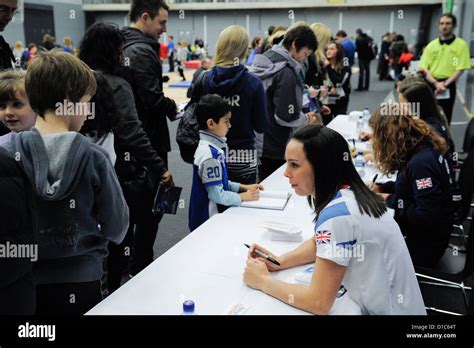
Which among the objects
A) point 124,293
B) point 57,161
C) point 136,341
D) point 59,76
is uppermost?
point 59,76

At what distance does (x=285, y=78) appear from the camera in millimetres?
3250

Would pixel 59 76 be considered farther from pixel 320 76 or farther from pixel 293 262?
pixel 320 76

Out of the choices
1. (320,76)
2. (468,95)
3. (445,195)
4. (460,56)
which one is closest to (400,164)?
(445,195)

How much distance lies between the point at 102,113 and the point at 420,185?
163 centimetres

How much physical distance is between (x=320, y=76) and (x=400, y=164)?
2.87 metres

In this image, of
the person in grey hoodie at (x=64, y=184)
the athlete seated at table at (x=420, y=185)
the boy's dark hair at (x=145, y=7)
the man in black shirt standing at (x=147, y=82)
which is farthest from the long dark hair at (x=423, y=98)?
the person in grey hoodie at (x=64, y=184)

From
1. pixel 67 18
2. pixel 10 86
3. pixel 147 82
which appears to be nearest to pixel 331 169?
pixel 10 86

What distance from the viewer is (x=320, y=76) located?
5051mm

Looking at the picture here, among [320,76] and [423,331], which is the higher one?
[320,76]

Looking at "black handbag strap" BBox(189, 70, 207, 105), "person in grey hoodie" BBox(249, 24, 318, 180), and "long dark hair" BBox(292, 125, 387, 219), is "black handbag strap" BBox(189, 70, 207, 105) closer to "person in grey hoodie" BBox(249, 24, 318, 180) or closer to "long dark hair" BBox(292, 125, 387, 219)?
"person in grey hoodie" BBox(249, 24, 318, 180)

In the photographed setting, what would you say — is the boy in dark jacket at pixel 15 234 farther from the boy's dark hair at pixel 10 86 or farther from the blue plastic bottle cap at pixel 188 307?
the boy's dark hair at pixel 10 86

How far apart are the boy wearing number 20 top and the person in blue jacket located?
1.30 feet

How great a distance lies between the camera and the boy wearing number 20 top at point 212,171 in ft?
7.72

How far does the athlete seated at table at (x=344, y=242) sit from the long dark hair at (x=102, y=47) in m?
1.22
